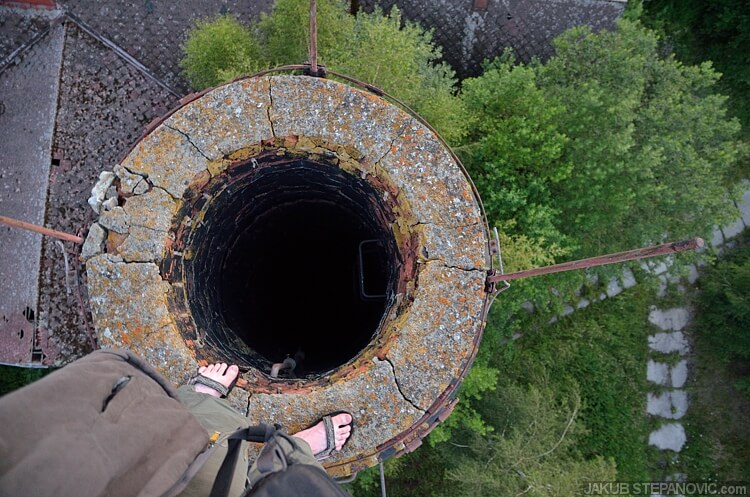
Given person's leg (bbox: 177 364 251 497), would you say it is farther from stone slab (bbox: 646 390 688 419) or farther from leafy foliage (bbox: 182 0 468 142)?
stone slab (bbox: 646 390 688 419)

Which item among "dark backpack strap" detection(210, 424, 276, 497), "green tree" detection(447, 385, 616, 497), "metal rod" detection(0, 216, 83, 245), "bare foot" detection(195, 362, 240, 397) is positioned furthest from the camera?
"green tree" detection(447, 385, 616, 497)

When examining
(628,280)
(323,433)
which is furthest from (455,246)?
(628,280)

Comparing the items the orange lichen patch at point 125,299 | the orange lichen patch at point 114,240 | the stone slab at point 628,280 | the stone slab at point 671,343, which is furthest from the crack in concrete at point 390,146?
the stone slab at point 671,343

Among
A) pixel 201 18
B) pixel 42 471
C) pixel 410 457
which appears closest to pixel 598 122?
pixel 201 18

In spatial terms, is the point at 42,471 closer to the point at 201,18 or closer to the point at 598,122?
the point at 201,18

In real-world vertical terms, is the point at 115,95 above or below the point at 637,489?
above

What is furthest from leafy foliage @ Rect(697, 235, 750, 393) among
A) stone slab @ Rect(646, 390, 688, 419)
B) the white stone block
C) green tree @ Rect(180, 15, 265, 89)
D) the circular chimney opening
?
green tree @ Rect(180, 15, 265, 89)

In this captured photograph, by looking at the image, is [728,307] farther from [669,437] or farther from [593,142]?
[593,142]
